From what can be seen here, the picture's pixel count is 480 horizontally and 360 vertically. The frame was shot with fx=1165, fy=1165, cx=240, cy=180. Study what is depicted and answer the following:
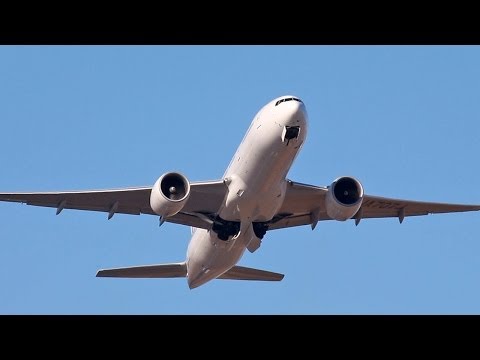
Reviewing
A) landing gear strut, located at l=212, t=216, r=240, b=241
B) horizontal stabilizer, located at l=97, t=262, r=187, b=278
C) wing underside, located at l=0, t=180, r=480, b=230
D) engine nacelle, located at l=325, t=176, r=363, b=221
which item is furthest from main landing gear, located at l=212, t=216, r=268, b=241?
horizontal stabilizer, located at l=97, t=262, r=187, b=278

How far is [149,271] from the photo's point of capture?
148ft

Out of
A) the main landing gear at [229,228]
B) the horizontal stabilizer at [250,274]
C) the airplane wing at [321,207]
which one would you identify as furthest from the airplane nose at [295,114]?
the horizontal stabilizer at [250,274]

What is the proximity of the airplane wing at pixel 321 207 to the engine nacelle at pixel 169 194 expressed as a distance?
12.6 ft

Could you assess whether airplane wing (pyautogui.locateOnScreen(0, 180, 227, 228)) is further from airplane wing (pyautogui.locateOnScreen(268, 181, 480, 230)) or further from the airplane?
airplane wing (pyautogui.locateOnScreen(268, 181, 480, 230))

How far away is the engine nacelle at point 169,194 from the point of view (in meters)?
38.6

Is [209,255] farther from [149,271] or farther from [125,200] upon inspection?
[149,271]

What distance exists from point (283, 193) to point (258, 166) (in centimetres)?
174

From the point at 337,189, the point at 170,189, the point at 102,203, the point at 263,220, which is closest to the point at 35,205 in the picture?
the point at 102,203

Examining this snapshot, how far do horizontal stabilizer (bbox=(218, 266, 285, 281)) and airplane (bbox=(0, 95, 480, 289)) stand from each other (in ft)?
5.23

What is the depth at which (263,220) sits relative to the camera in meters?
40.3

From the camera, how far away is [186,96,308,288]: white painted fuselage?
3728 cm

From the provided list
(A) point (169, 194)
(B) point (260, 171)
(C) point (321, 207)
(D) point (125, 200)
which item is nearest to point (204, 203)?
(A) point (169, 194)

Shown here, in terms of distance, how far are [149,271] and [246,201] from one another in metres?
7.72

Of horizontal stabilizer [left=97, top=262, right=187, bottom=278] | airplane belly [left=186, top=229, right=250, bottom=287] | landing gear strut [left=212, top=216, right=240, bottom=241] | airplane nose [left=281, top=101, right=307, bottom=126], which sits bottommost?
horizontal stabilizer [left=97, top=262, right=187, bottom=278]
